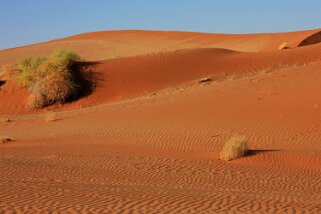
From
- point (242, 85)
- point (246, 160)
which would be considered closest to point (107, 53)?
point (242, 85)

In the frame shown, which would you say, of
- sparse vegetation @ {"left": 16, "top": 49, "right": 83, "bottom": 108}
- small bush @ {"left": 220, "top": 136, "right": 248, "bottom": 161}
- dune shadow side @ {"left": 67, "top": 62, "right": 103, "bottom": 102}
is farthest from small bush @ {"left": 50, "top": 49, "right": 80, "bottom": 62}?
small bush @ {"left": 220, "top": 136, "right": 248, "bottom": 161}

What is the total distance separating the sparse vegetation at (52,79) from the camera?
1259 inches

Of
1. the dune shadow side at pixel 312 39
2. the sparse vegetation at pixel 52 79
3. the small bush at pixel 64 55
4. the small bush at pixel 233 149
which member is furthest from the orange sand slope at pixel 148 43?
the small bush at pixel 233 149

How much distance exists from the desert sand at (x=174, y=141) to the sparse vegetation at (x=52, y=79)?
0.59m

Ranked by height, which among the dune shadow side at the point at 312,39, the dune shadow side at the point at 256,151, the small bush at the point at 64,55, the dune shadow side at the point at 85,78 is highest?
the dune shadow side at the point at 312,39

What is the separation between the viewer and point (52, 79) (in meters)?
32.4

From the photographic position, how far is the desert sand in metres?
9.35

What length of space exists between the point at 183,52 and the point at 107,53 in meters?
32.9

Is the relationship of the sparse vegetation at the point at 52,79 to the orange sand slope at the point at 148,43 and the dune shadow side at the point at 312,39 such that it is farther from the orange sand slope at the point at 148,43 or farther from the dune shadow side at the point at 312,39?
the orange sand slope at the point at 148,43

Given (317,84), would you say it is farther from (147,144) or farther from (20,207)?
(20,207)

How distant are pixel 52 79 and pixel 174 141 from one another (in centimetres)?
1607

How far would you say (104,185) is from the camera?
36.0ft

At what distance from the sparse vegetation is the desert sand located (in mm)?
590

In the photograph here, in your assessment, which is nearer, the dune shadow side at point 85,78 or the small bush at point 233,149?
Answer: the small bush at point 233,149
